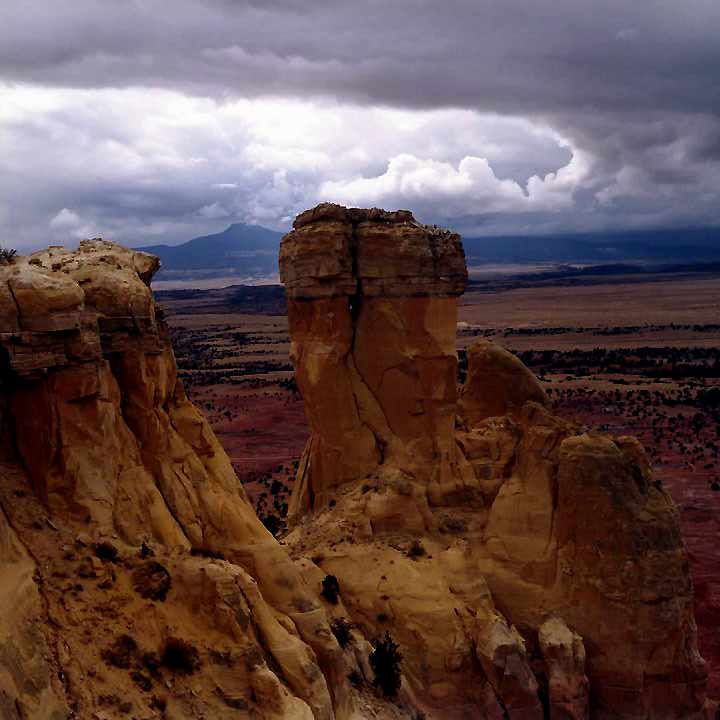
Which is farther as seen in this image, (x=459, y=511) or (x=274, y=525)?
(x=274, y=525)

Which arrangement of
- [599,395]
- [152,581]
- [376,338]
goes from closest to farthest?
[152,581] → [376,338] → [599,395]

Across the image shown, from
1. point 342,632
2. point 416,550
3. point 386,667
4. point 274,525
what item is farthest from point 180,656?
point 274,525

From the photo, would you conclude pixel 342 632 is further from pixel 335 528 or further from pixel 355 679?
pixel 335 528

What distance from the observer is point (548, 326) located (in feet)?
529

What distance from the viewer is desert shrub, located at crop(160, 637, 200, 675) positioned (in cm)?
1213

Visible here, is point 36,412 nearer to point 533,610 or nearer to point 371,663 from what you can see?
point 371,663

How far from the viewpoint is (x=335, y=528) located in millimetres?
20906

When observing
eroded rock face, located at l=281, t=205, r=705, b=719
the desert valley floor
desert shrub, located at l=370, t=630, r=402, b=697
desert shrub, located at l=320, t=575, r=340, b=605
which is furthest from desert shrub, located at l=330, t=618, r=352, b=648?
the desert valley floor

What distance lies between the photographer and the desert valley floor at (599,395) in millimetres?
42594

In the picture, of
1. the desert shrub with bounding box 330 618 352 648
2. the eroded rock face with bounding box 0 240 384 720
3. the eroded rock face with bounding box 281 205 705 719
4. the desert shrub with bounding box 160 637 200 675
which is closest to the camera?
the eroded rock face with bounding box 0 240 384 720

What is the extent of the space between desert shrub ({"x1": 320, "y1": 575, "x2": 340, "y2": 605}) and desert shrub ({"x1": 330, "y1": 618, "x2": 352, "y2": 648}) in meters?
0.77

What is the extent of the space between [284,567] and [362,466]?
7765 millimetres

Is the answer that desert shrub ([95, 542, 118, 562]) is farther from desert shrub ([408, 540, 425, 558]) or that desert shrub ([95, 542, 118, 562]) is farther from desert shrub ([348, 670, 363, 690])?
desert shrub ([408, 540, 425, 558])

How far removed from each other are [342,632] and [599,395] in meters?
63.6
